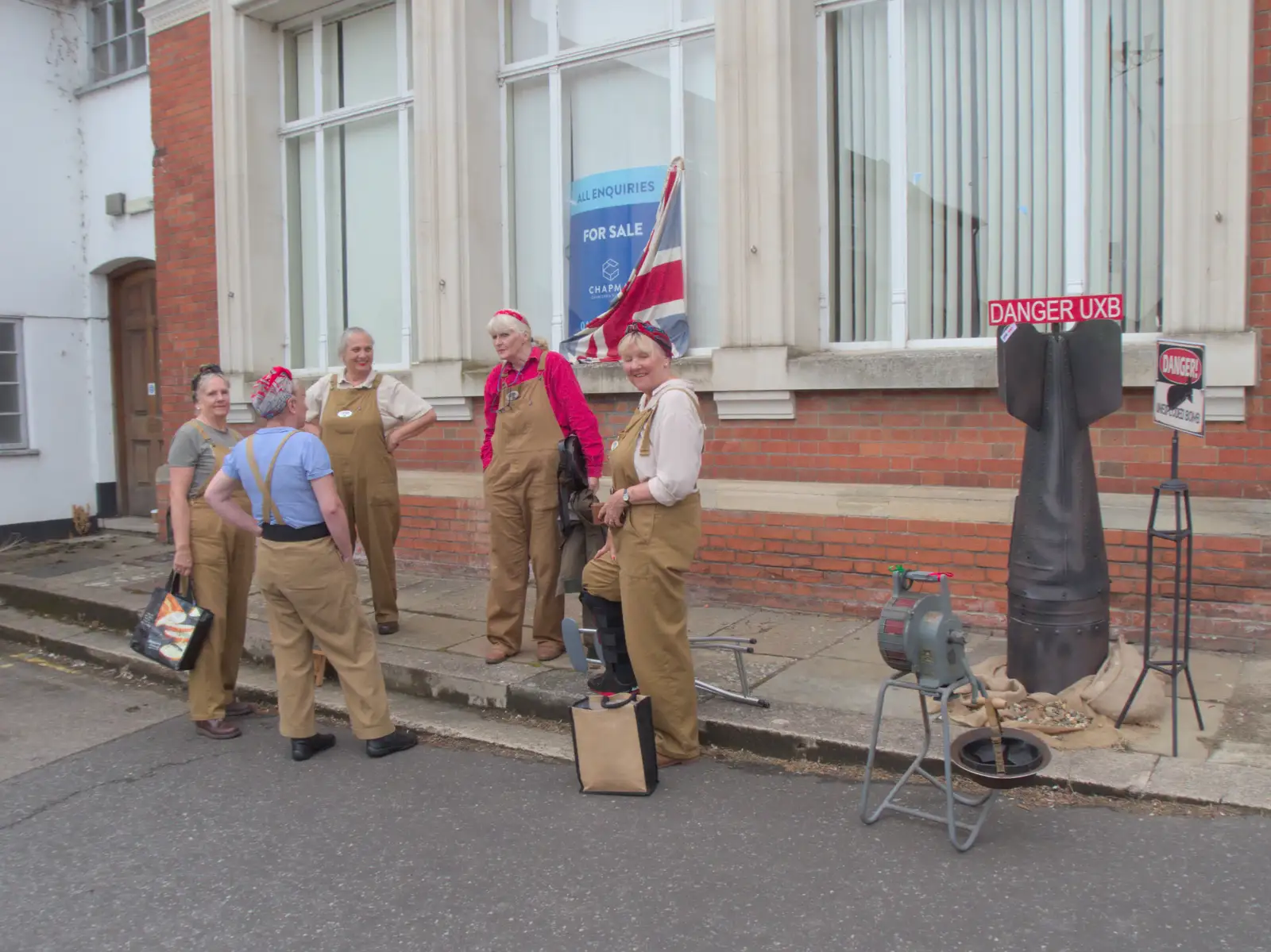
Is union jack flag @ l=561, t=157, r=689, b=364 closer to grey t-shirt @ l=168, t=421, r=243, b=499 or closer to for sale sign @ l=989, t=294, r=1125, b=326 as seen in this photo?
for sale sign @ l=989, t=294, r=1125, b=326

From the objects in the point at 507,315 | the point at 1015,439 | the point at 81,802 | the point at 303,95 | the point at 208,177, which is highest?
the point at 303,95

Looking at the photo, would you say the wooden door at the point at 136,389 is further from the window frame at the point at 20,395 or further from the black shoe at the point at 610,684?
the black shoe at the point at 610,684

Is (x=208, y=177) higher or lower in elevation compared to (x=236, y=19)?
lower

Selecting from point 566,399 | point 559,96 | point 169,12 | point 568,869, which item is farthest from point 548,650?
point 169,12

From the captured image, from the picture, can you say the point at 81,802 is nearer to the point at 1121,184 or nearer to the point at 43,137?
the point at 1121,184

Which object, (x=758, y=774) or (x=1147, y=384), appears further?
(x=1147, y=384)

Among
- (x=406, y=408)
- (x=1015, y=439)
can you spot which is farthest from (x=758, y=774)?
(x=406, y=408)

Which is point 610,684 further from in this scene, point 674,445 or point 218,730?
point 218,730

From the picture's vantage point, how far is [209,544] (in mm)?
5496

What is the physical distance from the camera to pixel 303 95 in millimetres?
10344

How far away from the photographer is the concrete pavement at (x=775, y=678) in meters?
4.29

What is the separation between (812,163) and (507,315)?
8.11 feet

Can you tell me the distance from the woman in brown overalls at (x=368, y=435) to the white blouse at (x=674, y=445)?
8.22 feet

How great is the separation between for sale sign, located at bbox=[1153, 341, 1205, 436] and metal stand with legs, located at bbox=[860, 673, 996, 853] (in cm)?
154
